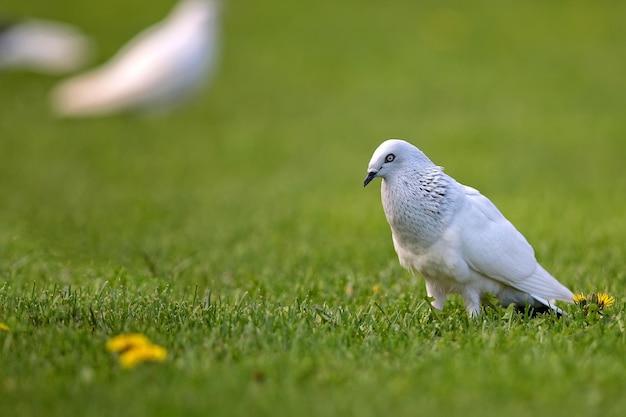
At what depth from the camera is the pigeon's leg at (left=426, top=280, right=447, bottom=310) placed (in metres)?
4.48

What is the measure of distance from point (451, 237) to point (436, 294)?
41 cm

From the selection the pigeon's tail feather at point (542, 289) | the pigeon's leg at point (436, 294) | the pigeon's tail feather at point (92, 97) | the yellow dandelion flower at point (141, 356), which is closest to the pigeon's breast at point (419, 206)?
the pigeon's leg at point (436, 294)

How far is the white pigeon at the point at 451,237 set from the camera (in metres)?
4.25

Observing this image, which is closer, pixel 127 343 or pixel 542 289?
pixel 127 343

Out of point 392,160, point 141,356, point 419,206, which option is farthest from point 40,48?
point 141,356

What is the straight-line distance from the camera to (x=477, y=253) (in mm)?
4262

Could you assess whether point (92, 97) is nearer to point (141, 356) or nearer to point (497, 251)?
point (497, 251)

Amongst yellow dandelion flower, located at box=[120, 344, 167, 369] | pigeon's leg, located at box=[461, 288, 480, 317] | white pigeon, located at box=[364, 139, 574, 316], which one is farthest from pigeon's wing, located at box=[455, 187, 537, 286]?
yellow dandelion flower, located at box=[120, 344, 167, 369]

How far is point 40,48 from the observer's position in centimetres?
1436

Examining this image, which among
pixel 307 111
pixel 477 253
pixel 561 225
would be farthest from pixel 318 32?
pixel 477 253

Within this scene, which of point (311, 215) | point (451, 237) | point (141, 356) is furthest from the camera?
point (311, 215)

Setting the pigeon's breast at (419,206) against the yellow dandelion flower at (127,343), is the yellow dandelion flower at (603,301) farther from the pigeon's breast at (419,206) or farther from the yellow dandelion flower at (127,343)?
the yellow dandelion flower at (127,343)

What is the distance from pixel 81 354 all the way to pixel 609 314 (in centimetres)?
232

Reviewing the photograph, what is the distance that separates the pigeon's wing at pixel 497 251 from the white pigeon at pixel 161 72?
289 inches
